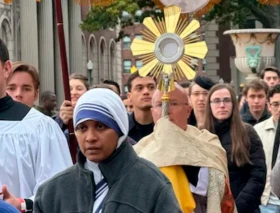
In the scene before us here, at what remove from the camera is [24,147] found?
602cm

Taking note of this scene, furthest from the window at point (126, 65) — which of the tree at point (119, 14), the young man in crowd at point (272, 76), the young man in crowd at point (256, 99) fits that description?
the young man in crowd at point (256, 99)

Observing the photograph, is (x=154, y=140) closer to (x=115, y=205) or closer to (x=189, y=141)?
(x=189, y=141)

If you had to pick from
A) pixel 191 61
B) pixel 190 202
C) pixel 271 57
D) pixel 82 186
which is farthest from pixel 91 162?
pixel 271 57

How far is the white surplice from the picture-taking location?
19.6ft

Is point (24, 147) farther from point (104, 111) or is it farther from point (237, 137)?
point (237, 137)

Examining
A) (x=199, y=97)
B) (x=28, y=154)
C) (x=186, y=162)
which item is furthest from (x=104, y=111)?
(x=199, y=97)

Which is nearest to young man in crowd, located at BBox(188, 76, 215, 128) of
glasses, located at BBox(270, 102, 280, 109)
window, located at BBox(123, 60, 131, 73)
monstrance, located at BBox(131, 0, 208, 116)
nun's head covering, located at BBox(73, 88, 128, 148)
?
glasses, located at BBox(270, 102, 280, 109)

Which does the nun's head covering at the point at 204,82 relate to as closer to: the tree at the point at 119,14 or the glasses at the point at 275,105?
the glasses at the point at 275,105

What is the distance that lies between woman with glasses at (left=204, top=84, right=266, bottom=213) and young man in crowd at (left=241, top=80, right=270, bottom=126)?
7.92 feet

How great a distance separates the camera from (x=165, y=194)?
490cm

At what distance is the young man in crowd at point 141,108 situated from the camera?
8859 millimetres

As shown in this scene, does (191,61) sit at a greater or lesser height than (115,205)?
greater

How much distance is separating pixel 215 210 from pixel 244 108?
604cm

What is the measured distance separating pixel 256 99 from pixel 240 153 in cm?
287
